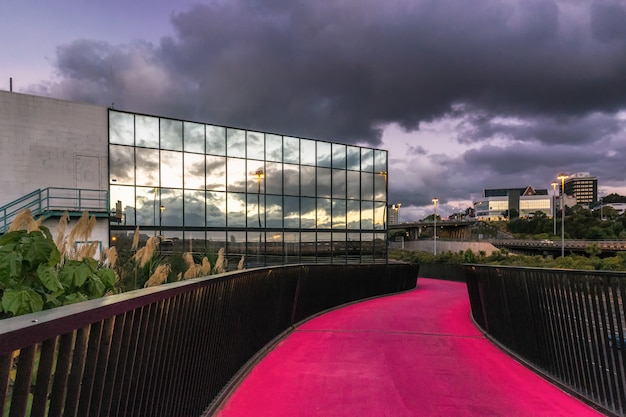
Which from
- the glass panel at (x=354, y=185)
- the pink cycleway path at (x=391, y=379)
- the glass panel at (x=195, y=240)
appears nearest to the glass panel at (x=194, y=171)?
the glass panel at (x=195, y=240)

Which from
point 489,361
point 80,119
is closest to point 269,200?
point 80,119

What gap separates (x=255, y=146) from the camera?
2588cm

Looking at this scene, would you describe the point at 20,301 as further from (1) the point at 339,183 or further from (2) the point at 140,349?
(1) the point at 339,183

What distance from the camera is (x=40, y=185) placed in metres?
18.9

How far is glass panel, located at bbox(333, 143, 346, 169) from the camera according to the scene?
29219 millimetres

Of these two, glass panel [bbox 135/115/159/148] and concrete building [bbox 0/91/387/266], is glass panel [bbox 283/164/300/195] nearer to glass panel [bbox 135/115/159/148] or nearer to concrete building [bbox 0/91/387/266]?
concrete building [bbox 0/91/387/266]

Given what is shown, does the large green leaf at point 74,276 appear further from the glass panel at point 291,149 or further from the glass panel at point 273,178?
the glass panel at point 291,149

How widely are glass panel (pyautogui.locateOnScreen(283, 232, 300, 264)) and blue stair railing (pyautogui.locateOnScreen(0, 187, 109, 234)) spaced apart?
1101cm

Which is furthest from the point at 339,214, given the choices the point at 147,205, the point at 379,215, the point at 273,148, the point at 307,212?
the point at 147,205

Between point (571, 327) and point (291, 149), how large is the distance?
2362cm

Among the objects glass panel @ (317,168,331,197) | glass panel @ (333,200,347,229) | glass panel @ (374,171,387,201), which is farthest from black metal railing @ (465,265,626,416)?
glass panel @ (374,171,387,201)

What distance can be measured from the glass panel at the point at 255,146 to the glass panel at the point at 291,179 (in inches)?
74.7

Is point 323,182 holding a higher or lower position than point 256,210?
higher

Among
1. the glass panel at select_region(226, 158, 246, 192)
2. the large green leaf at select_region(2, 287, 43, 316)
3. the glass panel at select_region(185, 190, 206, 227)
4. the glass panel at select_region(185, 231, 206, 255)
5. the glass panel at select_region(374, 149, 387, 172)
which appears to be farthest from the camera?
the glass panel at select_region(374, 149, 387, 172)
